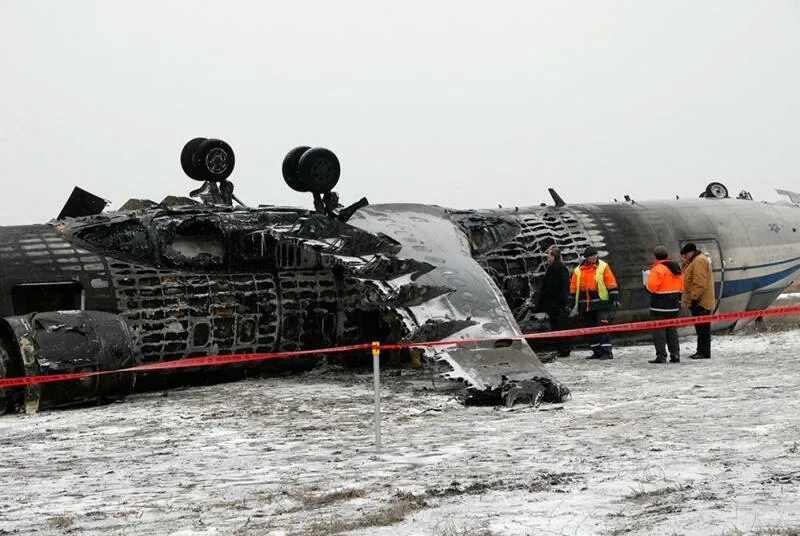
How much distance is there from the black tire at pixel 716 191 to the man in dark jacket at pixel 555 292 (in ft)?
16.6

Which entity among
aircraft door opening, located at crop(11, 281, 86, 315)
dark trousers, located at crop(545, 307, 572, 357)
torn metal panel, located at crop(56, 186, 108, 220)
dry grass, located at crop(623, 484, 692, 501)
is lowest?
dry grass, located at crop(623, 484, 692, 501)

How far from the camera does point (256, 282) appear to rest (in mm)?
14453

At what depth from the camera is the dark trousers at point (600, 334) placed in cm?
1677

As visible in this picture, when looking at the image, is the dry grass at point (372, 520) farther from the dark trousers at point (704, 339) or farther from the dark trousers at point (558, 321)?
the dark trousers at point (704, 339)

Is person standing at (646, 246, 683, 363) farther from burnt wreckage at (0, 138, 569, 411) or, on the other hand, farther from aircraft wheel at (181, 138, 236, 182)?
aircraft wheel at (181, 138, 236, 182)

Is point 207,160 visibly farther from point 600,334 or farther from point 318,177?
point 600,334

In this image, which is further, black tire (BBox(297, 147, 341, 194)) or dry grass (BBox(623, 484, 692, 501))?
black tire (BBox(297, 147, 341, 194))

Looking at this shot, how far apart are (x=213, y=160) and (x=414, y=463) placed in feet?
27.9

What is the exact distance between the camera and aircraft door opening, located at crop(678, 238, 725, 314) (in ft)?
60.8

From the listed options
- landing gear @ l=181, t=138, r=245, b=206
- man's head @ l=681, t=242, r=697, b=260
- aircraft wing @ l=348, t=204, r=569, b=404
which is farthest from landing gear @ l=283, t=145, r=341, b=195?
man's head @ l=681, t=242, r=697, b=260

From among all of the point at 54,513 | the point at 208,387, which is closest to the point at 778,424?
the point at 54,513

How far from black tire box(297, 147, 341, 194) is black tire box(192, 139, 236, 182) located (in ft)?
4.47

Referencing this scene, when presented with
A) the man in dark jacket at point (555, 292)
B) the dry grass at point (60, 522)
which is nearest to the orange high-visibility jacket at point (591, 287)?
the man in dark jacket at point (555, 292)

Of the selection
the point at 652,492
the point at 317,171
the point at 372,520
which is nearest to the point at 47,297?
the point at 317,171
